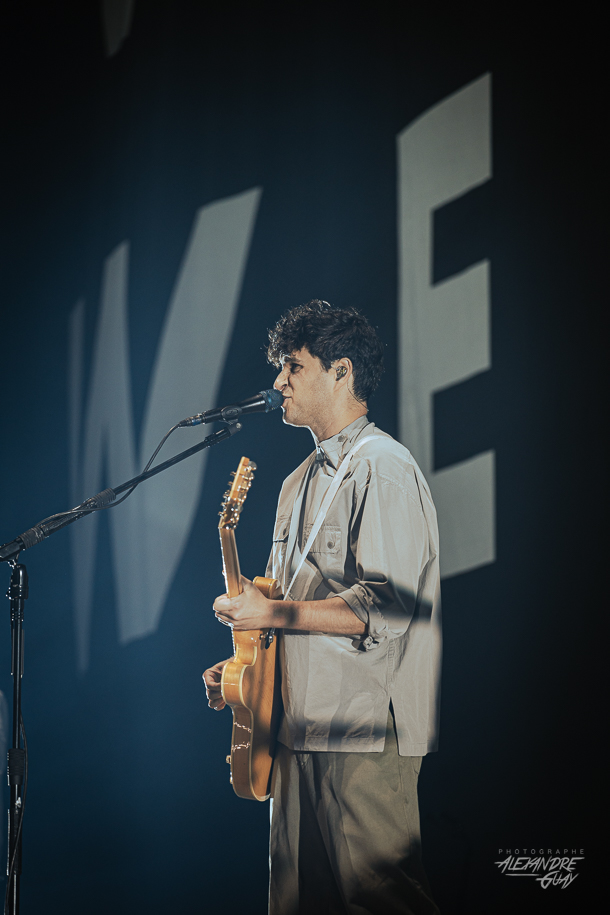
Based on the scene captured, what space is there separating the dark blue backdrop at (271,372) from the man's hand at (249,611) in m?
0.61

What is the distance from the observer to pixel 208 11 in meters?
2.77

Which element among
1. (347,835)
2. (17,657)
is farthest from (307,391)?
(347,835)

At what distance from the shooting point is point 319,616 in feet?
6.09

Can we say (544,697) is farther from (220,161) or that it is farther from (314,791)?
(220,161)

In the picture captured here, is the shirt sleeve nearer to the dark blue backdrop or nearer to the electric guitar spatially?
the electric guitar

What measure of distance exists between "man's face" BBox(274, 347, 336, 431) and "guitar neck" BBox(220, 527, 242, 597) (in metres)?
0.42

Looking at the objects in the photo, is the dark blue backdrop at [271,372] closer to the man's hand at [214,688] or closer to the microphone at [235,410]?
the man's hand at [214,688]

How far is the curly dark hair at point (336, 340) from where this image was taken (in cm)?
215

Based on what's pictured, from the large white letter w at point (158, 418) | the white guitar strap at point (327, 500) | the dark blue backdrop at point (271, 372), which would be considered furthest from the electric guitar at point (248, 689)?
the large white letter w at point (158, 418)

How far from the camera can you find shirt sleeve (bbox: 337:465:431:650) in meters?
1.82

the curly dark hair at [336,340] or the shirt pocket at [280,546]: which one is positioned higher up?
the curly dark hair at [336,340]

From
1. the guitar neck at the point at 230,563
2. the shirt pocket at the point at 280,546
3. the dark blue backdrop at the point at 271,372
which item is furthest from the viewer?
the dark blue backdrop at the point at 271,372

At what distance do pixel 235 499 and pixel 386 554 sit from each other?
438mm

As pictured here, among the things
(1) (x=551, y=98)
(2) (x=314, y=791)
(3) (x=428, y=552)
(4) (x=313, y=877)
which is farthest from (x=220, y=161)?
(4) (x=313, y=877)
